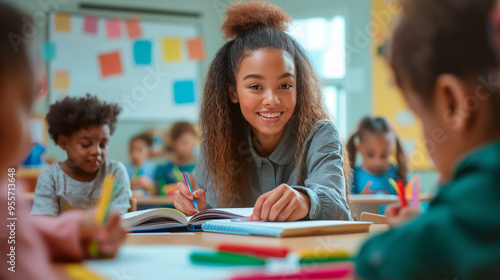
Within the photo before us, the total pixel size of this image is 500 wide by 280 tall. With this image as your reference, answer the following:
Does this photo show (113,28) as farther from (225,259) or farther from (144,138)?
(225,259)

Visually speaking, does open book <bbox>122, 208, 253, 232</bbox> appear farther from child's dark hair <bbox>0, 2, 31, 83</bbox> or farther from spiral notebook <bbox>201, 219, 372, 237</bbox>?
child's dark hair <bbox>0, 2, 31, 83</bbox>

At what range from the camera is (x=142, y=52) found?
529cm

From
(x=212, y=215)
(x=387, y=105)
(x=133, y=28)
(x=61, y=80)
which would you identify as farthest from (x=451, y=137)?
(x=133, y=28)

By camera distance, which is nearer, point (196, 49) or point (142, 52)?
point (142, 52)

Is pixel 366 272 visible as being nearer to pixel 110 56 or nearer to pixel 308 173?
pixel 308 173

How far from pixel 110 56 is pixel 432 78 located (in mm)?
5077

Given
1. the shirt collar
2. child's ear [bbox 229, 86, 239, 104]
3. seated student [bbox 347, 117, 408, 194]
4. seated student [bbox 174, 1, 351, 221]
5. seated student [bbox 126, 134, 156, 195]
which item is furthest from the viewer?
seated student [bbox 126, 134, 156, 195]

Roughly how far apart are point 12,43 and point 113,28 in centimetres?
497

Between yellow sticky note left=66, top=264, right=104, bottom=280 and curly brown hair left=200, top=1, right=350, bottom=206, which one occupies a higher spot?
curly brown hair left=200, top=1, right=350, bottom=206

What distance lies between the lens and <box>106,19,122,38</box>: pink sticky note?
5.17 meters

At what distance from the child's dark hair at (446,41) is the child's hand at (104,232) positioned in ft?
1.16

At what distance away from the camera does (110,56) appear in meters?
5.27

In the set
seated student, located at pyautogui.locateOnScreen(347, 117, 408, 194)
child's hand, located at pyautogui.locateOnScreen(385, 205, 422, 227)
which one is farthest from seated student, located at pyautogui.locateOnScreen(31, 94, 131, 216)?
seated student, located at pyautogui.locateOnScreen(347, 117, 408, 194)

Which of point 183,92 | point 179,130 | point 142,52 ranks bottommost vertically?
point 179,130
